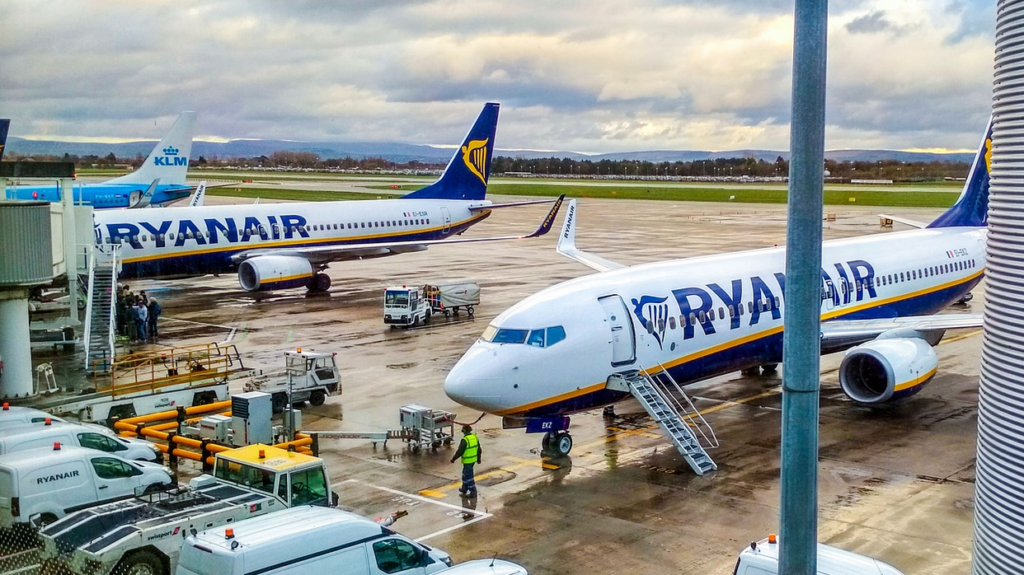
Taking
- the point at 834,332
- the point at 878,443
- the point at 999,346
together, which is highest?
the point at 999,346

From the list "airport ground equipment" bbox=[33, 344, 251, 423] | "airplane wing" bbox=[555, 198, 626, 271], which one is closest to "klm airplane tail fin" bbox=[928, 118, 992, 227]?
"airplane wing" bbox=[555, 198, 626, 271]

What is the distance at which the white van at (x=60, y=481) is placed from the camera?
16.5 meters

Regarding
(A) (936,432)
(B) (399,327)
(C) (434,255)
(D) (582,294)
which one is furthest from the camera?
(C) (434,255)

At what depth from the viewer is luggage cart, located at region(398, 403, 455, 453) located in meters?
22.6

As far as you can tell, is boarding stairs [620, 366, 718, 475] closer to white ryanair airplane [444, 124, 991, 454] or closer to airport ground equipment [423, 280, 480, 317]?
white ryanair airplane [444, 124, 991, 454]

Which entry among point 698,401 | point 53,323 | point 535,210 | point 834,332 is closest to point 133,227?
point 53,323

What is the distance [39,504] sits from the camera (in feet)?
54.6

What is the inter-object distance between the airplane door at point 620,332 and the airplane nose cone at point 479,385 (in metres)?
2.80

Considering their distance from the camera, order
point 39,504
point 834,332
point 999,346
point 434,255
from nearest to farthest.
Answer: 1. point 999,346
2. point 39,504
3. point 834,332
4. point 434,255

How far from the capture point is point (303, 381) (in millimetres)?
26094

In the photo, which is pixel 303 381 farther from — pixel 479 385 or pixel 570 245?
pixel 570 245

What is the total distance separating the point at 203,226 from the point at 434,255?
25.3m

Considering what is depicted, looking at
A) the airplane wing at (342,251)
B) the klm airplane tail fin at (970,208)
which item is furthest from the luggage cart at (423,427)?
the airplane wing at (342,251)

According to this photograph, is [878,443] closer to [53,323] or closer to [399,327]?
[399,327]
